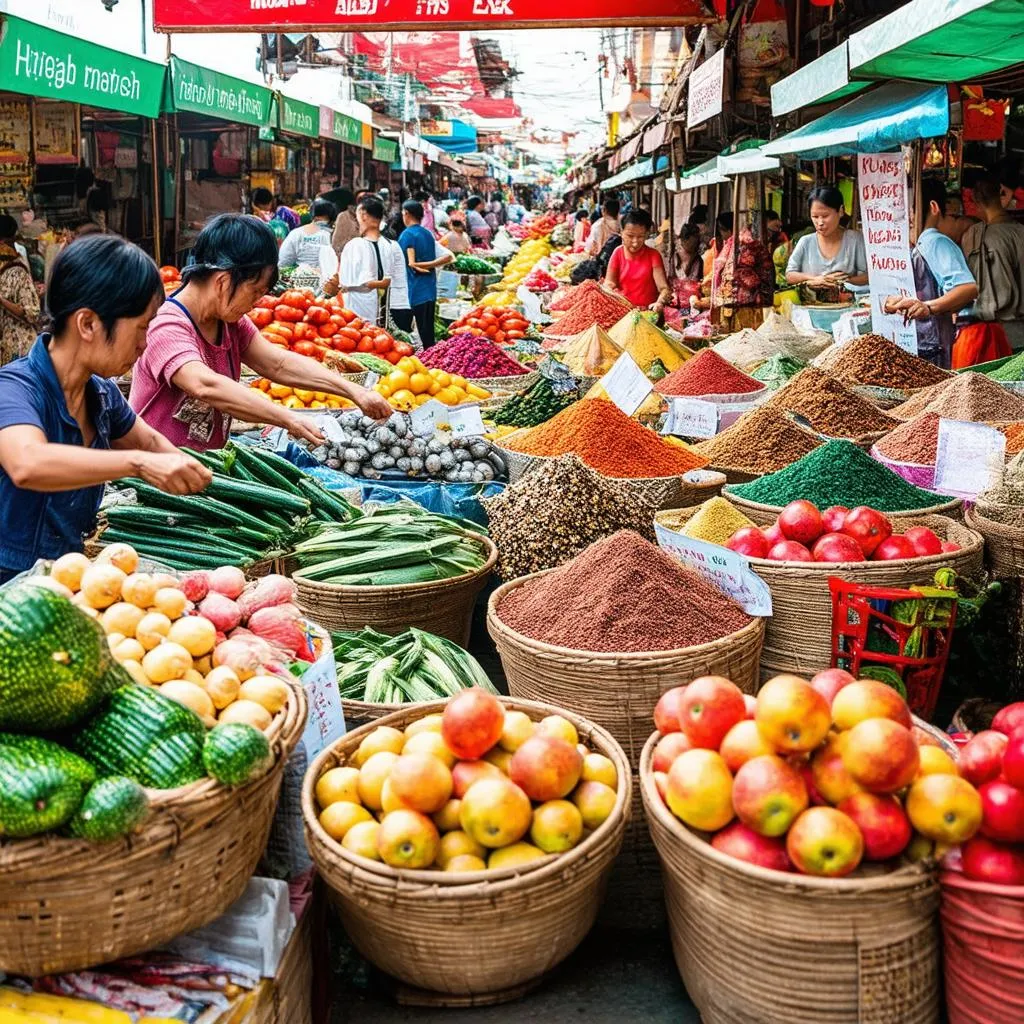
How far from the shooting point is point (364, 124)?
14.2m

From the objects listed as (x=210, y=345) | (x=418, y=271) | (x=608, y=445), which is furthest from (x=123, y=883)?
(x=418, y=271)

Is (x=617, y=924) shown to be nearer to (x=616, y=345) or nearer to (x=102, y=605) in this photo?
(x=102, y=605)

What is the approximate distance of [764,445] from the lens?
4.29 meters

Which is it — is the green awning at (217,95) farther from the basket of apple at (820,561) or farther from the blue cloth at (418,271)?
the basket of apple at (820,561)

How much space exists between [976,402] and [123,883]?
3.61 meters

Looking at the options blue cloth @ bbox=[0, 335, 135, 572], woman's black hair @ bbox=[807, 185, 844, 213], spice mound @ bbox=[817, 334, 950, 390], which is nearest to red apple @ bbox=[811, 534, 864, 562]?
blue cloth @ bbox=[0, 335, 135, 572]

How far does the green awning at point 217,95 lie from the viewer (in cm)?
758

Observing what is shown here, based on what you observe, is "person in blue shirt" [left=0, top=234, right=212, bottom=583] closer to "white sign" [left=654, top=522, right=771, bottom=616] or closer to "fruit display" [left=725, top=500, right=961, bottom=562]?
"white sign" [left=654, top=522, right=771, bottom=616]

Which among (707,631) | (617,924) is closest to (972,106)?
(707,631)

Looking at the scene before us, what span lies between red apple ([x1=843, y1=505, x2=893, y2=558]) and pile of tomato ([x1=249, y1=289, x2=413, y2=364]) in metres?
4.46

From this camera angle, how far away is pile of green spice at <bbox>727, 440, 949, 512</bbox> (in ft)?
11.1

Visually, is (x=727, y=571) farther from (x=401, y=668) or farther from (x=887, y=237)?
(x=887, y=237)

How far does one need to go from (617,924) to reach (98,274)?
186 centimetres

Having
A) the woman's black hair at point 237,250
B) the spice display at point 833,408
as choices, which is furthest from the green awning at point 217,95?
the spice display at point 833,408
